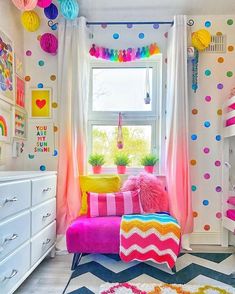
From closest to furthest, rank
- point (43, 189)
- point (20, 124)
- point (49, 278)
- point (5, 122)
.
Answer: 1. point (49, 278)
2. point (43, 189)
3. point (5, 122)
4. point (20, 124)

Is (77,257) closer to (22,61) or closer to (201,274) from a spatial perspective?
(201,274)

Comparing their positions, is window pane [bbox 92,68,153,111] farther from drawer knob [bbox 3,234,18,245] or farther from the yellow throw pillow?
drawer knob [bbox 3,234,18,245]

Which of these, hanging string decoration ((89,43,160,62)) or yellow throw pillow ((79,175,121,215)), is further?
hanging string decoration ((89,43,160,62))

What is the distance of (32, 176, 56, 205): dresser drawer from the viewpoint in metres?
1.87

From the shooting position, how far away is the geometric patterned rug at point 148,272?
186 centimetres

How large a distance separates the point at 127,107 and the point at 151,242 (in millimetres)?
1445

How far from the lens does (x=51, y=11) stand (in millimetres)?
2396

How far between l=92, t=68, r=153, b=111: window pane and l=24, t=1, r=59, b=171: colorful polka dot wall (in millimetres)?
449

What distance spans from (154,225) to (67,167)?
97 cm

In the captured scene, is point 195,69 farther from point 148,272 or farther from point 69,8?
point 148,272

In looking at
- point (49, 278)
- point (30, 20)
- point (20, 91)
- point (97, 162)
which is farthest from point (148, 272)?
point (30, 20)

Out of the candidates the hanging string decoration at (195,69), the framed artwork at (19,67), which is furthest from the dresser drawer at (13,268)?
the hanging string decoration at (195,69)

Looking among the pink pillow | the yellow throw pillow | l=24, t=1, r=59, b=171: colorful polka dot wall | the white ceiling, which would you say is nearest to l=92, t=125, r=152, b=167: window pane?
the yellow throw pillow

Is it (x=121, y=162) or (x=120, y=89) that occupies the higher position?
(x=120, y=89)
